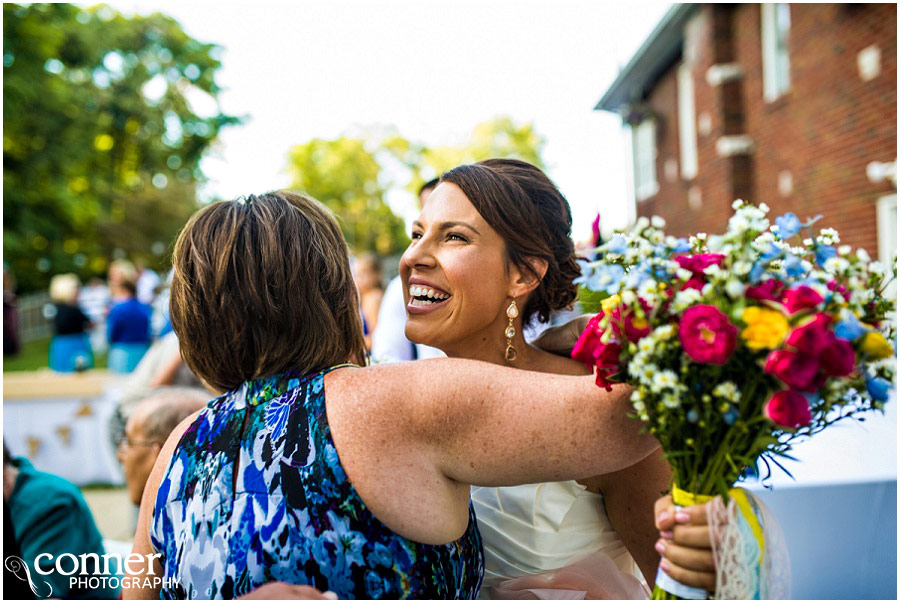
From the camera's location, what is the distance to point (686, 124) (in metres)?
15.8

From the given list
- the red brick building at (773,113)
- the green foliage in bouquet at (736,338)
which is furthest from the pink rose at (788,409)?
the red brick building at (773,113)

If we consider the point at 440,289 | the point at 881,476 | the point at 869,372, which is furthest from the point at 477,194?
the point at 881,476

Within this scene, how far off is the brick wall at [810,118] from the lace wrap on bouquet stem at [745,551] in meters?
7.15

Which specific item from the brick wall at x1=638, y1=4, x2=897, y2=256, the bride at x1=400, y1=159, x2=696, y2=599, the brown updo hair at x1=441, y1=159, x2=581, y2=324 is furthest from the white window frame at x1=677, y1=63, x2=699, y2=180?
the bride at x1=400, y1=159, x2=696, y2=599

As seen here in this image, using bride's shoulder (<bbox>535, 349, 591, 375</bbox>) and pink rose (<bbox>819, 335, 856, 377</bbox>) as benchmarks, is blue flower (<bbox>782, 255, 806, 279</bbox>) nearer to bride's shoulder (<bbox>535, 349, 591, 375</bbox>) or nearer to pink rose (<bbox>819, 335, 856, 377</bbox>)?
pink rose (<bbox>819, 335, 856, 377</bbox>)

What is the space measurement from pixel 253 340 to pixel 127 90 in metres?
34.2

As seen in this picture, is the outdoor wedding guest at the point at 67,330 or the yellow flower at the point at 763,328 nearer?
the yellow flower at the point at 763,328

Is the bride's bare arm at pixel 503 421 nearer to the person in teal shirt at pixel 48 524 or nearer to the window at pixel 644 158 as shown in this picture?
the person in teal shirt at pixel 48 524

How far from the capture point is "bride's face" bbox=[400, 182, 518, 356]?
2.49 metres

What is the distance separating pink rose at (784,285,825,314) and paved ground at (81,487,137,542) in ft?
19.4

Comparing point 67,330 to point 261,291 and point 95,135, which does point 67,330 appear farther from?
point 95,135

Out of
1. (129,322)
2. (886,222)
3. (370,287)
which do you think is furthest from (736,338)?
(129,322)

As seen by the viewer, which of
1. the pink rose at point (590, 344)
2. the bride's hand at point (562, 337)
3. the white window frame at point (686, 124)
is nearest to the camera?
the pink rose at point (590, 344)

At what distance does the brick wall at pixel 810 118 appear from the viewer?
8.19 meters
